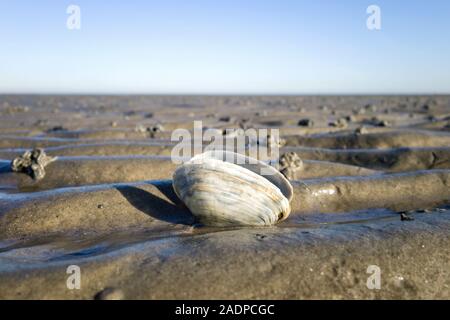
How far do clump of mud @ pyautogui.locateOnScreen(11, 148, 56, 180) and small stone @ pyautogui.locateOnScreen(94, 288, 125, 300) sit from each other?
325cm

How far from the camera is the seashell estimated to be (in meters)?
3.15

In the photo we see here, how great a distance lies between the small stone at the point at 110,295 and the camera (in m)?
2.15

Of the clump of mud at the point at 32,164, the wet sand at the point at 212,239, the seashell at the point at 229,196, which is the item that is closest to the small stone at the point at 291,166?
the wet sand at the point at 212,239

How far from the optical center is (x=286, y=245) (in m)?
2.68

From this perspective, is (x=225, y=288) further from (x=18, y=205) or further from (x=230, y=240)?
(x=18, y=205)

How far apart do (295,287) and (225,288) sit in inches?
15.8

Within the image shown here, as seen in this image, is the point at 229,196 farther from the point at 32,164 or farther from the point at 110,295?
the point at 32,164

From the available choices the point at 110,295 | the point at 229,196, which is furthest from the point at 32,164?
the point at 110,295

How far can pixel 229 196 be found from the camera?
3.16m

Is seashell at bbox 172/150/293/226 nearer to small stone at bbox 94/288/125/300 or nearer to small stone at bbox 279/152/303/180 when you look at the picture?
small stone at bbox 94/288/125/300

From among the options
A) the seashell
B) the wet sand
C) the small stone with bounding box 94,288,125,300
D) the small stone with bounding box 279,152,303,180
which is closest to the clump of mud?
the wet sand

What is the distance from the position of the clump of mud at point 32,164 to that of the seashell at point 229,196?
252 centimetres

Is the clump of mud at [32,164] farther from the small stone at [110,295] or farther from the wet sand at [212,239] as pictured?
the small stone at [110,295]
